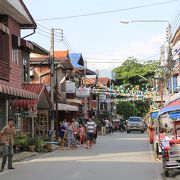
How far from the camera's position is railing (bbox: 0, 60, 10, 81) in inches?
982

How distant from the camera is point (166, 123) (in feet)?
74.2

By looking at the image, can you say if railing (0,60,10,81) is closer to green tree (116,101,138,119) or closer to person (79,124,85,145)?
Result: person (79,124,85,145)

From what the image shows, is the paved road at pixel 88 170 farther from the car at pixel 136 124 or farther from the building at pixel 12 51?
the car at pixel 136 124

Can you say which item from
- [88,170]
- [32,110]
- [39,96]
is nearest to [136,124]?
[39,96]

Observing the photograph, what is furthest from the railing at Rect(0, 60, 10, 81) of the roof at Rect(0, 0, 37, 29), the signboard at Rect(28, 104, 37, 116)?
the signboard at Rect(28, 104, 37, 116)

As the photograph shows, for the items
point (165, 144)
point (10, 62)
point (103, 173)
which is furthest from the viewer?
point (10, 62)

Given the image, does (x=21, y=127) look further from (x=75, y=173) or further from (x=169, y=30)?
(x=75, y=173)

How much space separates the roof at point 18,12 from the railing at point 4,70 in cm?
278

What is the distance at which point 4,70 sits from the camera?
25469 mm

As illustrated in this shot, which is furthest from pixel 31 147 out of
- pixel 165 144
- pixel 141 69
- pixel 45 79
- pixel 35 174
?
pixel 141 69

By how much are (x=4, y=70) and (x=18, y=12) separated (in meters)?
3.75

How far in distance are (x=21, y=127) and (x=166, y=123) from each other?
12.8 metres

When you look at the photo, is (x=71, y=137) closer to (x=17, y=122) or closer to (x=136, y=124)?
(x=17, y=122)

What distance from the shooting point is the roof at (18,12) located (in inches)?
1013
